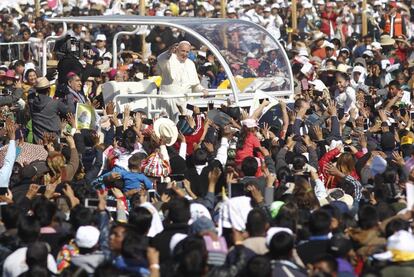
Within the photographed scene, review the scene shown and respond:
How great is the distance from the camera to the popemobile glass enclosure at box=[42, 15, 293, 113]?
22.4 meters

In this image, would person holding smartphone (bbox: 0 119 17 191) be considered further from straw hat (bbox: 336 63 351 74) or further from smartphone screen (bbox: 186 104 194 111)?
straw hat (bbox: 336 63 351 74)

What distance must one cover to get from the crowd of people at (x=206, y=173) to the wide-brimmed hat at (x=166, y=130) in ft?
0.09

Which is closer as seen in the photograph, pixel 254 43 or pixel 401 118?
pixel 401 118

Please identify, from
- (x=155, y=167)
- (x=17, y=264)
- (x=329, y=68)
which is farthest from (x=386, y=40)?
(x=17, y=264)

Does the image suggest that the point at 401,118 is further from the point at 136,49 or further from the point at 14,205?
the point at 136,49

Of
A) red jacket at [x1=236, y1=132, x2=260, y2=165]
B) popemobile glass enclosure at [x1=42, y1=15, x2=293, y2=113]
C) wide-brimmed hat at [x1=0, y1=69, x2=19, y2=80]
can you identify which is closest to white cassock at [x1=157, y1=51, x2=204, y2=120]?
popemobile glass enclosure at [x1=42, y1=15, x2=293, y2=113]

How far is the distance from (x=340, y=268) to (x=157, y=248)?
1.62 meters

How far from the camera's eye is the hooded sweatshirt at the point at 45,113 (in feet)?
65.5

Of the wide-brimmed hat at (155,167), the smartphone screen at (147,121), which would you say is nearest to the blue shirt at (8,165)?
the wide-brimmed hat at (155,167)

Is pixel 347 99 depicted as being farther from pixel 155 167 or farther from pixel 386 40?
pixel 386 40

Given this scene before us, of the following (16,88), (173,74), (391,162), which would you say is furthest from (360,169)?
(16,88)

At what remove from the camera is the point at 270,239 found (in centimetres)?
1166

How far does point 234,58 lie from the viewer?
2289cm

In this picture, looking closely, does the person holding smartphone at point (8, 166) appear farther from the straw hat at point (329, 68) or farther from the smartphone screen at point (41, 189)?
the straw hat at point (329, 68)
